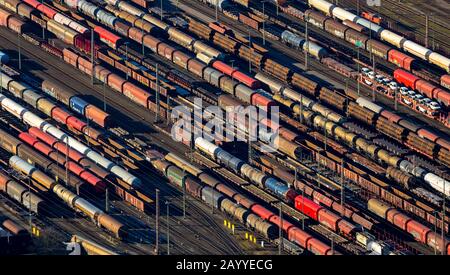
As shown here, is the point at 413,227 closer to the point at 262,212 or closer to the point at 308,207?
the point at 308,207

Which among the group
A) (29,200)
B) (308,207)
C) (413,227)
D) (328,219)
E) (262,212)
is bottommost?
(413,227)

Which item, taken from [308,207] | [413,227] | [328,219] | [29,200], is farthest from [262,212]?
[29,200]

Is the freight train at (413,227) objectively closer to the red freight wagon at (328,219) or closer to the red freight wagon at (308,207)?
the red freight wagon at (328,219)

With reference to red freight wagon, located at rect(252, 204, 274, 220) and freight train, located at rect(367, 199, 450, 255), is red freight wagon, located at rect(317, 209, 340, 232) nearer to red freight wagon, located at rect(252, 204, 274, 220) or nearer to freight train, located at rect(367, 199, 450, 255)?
red freight wagon, located at rect(252, 204, 274, 220)

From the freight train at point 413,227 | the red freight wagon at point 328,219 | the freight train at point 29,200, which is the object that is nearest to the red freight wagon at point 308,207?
the red freight wagon at point 328,219

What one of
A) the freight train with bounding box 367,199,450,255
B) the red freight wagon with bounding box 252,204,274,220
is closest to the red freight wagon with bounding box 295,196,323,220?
Result: the red freight wagon with bounding box 252,204,274,220

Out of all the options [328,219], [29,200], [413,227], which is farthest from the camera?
[29,200]

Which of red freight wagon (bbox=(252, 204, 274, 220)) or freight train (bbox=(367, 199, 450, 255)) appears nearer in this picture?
freight train (bbox=(367, 199, 450, 255))

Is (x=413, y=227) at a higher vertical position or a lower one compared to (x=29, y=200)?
lower

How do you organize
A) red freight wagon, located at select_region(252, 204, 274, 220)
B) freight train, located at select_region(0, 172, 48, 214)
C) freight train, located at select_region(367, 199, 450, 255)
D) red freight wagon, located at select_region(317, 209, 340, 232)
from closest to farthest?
1. freight train, located at select_region(367, 199, 450, 255)
2. red freight wagon, located at select_region(317, 209, 340, 232)
3. red freight wagon, located at select_region(252, 204, 274, 220)
4. freight train, located at select_region(0, 172, 48, 214)
